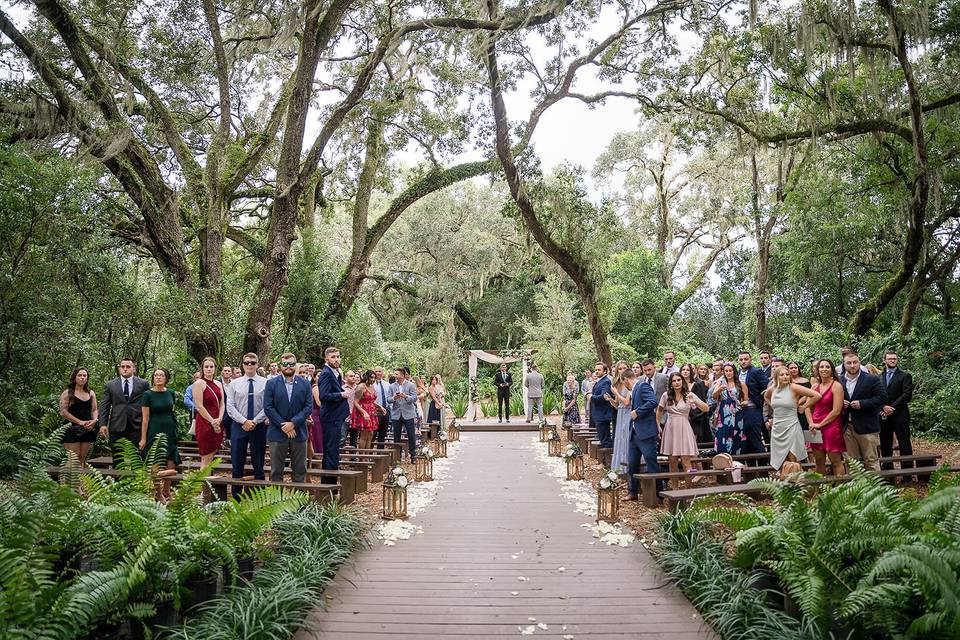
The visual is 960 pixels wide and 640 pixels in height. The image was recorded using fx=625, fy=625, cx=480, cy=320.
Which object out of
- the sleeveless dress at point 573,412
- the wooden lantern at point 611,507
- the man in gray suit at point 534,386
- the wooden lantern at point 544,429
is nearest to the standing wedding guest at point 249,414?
the wooden lantern at point 611,507

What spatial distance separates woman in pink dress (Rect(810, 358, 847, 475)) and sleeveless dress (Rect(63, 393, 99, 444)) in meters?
8.56

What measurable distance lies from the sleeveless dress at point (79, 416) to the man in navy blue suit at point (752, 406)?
8385 millimetres

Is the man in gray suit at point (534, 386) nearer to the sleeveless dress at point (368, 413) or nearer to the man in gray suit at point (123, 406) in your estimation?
the sleeveless dress at point (368, 413)

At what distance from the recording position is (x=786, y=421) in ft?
23.5

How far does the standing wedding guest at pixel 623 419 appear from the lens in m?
8.20

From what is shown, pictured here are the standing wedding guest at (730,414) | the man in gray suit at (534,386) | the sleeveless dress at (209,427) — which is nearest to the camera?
the sleeveless dress at (209,427)

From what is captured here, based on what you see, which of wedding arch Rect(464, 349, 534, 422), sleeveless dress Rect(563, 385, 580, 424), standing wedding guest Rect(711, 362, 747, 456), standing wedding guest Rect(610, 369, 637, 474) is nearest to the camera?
standing wedding guest Rect(610, 369, 637, 474)

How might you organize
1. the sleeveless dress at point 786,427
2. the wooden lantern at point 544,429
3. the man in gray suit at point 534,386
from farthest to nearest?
the man in gray suit at point 534,386, the wooden lantern at point 544,429, the sleeveless dress at point 786,427

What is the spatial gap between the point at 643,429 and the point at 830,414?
2035 millimetres

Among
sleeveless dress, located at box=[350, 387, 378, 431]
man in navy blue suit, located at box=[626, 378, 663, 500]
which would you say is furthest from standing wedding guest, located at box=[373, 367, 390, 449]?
man in navy blue suit, located at box=[626, 378, 663, 500]

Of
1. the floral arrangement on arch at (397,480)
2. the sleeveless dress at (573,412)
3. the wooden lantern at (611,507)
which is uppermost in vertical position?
the sleeveless dress at (573,412)

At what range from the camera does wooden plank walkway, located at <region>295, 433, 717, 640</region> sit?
4.23m

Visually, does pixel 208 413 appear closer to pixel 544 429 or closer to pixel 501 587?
pixel 501 587

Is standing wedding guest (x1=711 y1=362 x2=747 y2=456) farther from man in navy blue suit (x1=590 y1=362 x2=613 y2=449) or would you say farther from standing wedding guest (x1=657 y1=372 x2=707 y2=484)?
man in navy blue suit (x1=590 y1=362 x2=613 y2=449)
